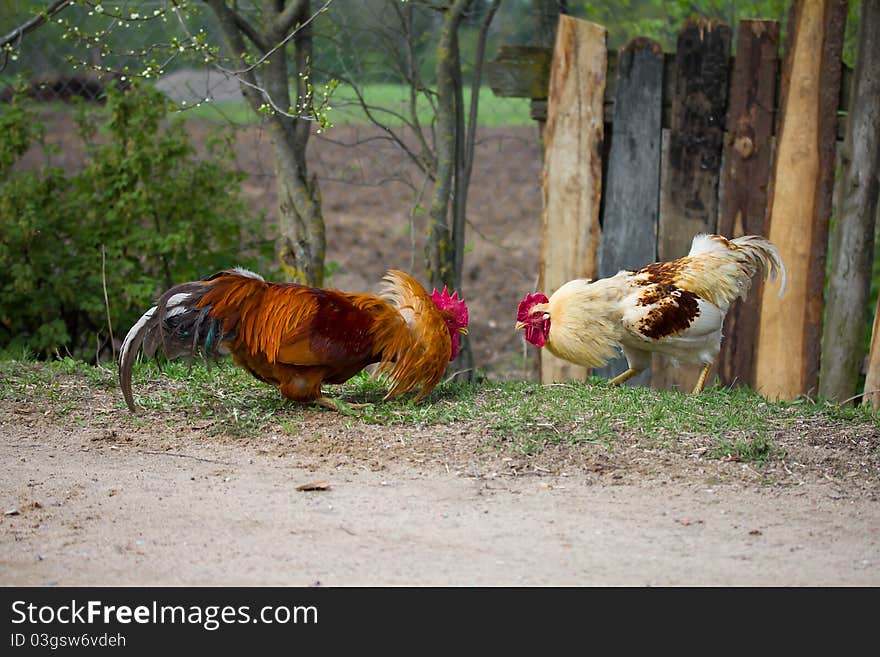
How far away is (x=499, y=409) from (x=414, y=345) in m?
0.63

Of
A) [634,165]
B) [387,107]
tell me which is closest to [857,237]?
[634,165]

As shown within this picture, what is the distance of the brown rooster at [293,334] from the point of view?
5660 millimetres

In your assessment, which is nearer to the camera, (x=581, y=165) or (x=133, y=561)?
(x=133, y=561)

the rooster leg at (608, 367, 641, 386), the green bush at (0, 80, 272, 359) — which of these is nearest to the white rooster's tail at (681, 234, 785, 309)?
the rooster leg at (608, 367, 641, 386)

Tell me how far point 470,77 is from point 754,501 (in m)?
6.00

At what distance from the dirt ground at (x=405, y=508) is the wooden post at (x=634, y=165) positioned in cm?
219

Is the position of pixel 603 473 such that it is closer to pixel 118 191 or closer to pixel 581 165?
pixel 581 165

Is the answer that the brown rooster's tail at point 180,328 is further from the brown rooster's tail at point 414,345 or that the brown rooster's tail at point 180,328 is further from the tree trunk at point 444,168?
the tree trunk at point 444,168

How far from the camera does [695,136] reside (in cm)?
727

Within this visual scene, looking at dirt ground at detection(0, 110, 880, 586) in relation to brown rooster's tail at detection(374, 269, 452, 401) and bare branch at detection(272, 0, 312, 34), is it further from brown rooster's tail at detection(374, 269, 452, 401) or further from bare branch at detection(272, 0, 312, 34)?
bare branch at detection(272, 0, 312, 34)

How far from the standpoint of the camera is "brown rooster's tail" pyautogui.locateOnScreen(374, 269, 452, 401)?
5965 millimetres

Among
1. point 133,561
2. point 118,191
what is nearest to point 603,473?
point 133,561

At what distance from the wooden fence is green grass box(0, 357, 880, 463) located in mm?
738

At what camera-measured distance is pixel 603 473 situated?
200 inches
